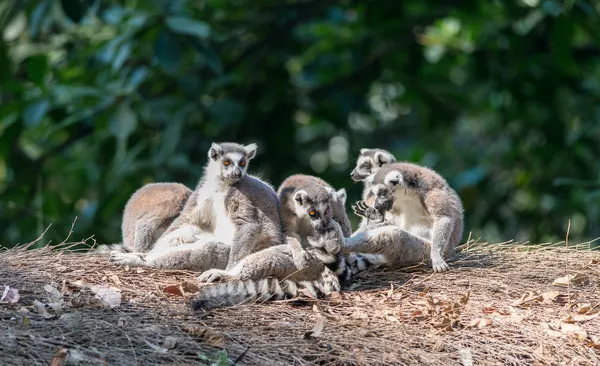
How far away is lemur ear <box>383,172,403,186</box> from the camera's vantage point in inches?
229

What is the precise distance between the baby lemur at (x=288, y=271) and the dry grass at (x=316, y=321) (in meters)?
0.12

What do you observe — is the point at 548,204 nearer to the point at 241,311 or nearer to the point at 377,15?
the point at 377,15

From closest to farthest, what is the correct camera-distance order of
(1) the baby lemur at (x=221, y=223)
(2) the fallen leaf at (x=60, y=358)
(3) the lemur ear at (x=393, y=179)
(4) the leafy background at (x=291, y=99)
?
(2) the fallen leaf at (x=60, y=358) → (1) the baby lemur at (x=221, y=223) → (3) the lemur ear at (x=393, y=179) → (4) the leafy background at (x=291, y=99)

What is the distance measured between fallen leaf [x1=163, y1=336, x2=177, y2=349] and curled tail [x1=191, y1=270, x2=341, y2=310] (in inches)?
14.6

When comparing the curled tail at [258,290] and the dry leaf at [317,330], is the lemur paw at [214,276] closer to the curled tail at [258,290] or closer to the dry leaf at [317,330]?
the curled tail at [258,290]

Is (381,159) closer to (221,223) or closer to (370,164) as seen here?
(370,164)

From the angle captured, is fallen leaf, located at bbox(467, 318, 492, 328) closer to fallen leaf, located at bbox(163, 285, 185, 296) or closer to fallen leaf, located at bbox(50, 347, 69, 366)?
fallen leaf, located at bbox(163, 285, 185, 296)

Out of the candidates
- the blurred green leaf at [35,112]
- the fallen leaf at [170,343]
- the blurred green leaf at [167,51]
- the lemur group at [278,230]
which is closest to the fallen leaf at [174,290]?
the lemur group at [278,230]

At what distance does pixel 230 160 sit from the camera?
574cm

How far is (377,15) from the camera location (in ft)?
36.0

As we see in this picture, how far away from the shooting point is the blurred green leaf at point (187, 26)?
8023mm

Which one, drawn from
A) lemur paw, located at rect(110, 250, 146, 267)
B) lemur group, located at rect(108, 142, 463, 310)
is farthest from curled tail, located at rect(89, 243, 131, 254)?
lemur paw, located at rect(110, 250, 146, 267)

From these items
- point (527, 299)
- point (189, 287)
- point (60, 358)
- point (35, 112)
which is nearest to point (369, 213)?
point (527, 299)

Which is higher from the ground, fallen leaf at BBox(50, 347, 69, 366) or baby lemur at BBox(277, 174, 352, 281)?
baby lemur at BBox(277, 174, 352, 281)
